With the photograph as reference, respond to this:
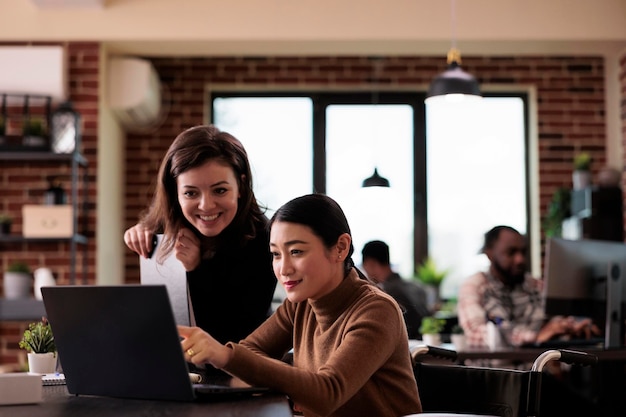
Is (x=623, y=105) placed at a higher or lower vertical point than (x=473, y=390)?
higher

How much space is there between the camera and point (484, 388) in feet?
7.11

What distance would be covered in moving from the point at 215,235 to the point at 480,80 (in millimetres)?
5169

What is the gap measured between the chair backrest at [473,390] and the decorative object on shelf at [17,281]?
3.81 meters

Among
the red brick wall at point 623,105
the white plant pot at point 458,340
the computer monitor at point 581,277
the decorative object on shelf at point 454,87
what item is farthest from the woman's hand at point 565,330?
the red brick wall at point 623,105

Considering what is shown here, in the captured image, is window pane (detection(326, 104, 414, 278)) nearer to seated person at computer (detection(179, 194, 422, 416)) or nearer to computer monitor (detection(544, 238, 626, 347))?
computer monitor (detection(544, 238, 626, 347))

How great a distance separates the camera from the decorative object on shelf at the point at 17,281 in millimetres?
5516

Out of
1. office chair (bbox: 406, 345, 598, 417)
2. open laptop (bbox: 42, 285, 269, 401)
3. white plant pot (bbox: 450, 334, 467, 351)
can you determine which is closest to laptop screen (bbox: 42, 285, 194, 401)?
open laptop (bbox: 42, 285, 269, 401)

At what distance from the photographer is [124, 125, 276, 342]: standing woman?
2279 mm

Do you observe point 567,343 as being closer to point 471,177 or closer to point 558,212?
point 558,212

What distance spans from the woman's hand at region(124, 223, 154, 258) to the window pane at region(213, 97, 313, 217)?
16.0 ft

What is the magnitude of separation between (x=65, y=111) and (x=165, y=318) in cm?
443

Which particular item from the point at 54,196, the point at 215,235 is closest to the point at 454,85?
the point at 54,196

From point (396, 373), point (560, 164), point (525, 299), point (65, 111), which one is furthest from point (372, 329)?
point (560, 164)

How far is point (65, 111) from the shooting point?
562 centimetres
